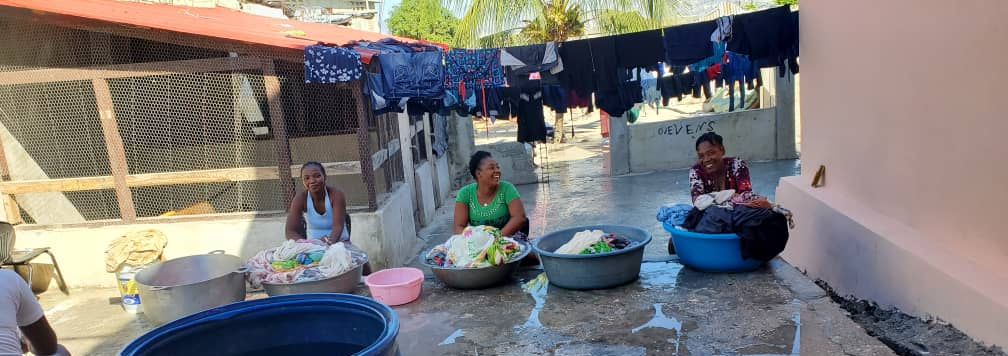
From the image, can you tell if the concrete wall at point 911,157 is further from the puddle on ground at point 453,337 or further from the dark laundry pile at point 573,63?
the puddle on ground at point 453,337

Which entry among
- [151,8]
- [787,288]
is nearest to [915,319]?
[787,288]

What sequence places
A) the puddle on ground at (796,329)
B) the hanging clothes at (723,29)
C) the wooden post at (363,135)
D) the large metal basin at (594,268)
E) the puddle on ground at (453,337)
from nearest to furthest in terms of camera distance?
the puddle on ground at (796,329) < the puddle on ground at (453,337) < the large metal basin at (594,268) < the hanging clothes at (723,29) < the wooden post at (363,135)

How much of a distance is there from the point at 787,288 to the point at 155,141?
625 centimetres

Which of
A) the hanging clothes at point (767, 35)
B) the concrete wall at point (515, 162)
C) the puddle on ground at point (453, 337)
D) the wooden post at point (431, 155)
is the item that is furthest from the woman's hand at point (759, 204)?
the concrete wall at point (515, 162)

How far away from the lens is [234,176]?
19.4 ft

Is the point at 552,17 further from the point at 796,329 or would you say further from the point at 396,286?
the point at 796,329

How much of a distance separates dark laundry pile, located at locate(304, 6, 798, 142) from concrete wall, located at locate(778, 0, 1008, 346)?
0.49 meters

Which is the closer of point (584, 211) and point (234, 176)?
point (234, 176)

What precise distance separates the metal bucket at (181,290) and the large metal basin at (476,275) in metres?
1.17

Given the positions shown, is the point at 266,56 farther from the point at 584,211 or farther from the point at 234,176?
the point at 584,211

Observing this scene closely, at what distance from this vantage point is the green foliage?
28734mm

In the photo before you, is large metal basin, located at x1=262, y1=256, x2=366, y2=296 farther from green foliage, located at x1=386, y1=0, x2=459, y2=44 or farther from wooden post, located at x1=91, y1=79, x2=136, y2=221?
green foliage, located at x1=386, y1=0, x2=459, y2=44

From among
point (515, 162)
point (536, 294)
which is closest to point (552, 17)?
point (515, 162)

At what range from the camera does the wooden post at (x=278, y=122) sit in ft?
18.4
